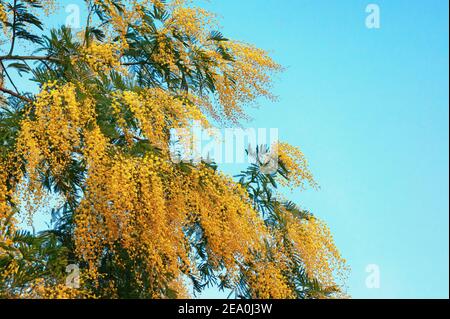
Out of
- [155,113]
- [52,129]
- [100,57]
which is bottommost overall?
[52,129]

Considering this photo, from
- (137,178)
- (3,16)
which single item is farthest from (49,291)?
(3,16)

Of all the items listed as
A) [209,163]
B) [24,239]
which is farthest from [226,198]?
[24,239]

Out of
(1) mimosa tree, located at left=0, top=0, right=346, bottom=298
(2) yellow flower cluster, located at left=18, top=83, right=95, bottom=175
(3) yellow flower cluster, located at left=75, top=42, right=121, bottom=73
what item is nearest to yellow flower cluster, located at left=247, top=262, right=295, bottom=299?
(1) mimosa tree, located at left=0, top=0, right=346, bottom=298

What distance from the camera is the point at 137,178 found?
6723 mm

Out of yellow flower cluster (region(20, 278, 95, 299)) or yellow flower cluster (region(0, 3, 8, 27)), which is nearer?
yellow flower cluster (region(20, 278, 95, 299))

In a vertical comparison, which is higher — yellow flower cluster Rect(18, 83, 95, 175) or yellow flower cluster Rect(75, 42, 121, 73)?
yellow flower cluster Rect(75, 42, 121, 73)

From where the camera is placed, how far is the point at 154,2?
29.1ft

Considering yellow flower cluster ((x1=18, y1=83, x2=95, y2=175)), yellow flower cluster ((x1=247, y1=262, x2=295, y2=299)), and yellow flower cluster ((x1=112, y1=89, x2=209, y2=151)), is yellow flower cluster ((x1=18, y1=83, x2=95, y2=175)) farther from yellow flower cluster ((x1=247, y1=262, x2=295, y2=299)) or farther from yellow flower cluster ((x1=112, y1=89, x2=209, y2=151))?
yellow flower cluster ((x1=247, y1=262, x2=295, y2=299))

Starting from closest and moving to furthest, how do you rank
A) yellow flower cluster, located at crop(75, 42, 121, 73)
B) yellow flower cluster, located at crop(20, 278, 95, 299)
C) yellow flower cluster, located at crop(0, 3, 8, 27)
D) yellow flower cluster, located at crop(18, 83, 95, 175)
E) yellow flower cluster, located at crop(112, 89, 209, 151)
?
1. yellow flower cluster, located at crop(20, 278, 95, 299)
2. yellow flower cluster, located at crop(18, 83, 95, 175)
3. yellow flower cluster, located at crop(112, 89, 209, 151)
4. yellow flower cluster, located at crop(75, 42, 121, 73)
5. yellow flower cluster, located at crop(0, 3, 8, 27)

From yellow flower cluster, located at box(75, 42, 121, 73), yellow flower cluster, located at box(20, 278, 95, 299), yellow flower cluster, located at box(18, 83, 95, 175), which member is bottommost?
yellow flower cluster, located at box(20, 278, 95, 299)

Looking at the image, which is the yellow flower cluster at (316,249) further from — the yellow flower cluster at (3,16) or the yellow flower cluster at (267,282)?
the yellow flower cluster at (3,16)

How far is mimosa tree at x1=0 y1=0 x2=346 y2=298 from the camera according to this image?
6.62m

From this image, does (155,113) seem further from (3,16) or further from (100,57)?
(3,16)
